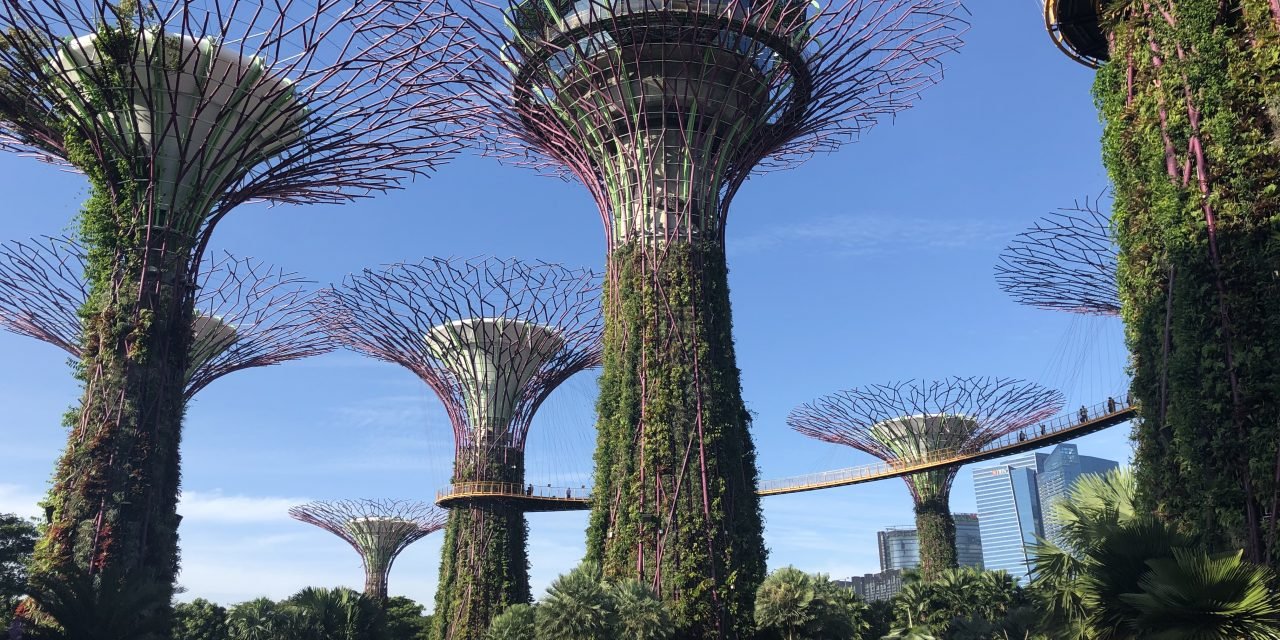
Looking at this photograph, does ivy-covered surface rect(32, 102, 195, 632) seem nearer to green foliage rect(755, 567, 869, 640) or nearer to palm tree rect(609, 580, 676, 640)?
palm tree rect(609, 580, 676, 640)

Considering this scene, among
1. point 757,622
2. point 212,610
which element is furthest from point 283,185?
point 212,610

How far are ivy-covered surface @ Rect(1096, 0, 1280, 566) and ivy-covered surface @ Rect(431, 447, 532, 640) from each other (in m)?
30.9

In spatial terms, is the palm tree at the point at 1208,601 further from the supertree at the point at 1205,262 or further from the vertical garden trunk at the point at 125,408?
the vertical garden trunk at the point at 125,408

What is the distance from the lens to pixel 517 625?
24859 millimetres

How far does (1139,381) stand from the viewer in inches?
615

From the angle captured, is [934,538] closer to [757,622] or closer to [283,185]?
[757,622]

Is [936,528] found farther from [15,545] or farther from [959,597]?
[15,545]

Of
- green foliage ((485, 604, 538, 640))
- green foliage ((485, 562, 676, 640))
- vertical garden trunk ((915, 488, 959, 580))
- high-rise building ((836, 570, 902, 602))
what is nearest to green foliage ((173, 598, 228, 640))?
green foliage ((485, 604, 538, 640))

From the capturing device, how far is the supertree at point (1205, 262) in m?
13.3

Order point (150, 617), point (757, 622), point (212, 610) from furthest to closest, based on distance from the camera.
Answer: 1. point (212, 610)
2. point (757, 622)
3. point (150, 617)

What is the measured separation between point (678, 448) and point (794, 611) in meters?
5.27

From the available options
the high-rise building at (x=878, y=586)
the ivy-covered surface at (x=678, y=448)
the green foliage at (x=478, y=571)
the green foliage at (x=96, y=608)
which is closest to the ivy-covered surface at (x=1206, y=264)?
the ivy-covered surface at (x=678, y=448)

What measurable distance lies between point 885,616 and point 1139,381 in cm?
3419

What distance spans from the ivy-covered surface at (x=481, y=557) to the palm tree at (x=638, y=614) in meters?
18.7
